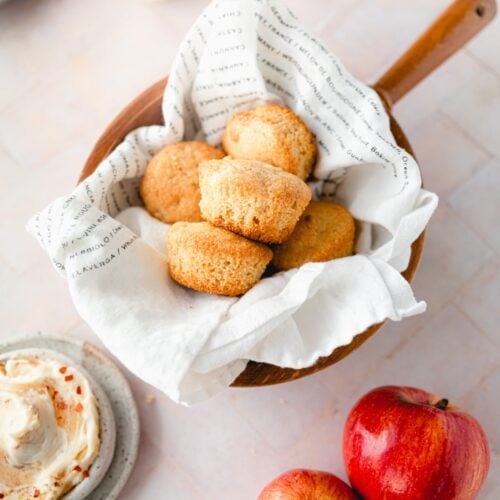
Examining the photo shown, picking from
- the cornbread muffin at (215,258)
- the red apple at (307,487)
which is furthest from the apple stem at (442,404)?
the cornbread muffin at (215,258)

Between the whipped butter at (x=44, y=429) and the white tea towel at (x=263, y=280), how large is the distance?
0.17m

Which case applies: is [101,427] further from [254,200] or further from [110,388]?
[254,200]

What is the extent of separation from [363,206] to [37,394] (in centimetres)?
39

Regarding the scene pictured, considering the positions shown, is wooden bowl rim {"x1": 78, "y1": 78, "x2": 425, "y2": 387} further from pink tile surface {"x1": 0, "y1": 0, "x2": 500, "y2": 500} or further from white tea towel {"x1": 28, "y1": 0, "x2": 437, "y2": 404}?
pink tile surface {"x1": 0, "y1": 0, "x2": 500, "y2": 500}

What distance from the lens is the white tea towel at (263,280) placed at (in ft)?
2.08

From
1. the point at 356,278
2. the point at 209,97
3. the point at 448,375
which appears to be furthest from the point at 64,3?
the point at 448,375

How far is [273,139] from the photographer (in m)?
0.68

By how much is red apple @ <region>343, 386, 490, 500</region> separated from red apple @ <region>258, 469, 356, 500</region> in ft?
0.07

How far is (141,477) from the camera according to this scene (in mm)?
818

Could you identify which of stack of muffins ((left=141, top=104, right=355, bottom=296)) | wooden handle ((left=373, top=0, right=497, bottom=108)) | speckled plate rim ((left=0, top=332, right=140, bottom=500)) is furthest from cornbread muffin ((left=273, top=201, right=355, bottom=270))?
speckled plate rim ((left=0, top=332, right=140, bottom=500))

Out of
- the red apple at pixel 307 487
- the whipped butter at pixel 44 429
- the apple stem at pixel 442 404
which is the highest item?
the apple stem at pixel 442 404

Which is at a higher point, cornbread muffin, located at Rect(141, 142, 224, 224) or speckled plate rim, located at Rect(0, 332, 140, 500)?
cornbread muffin, located at Rect(141, 142, 224, 224)

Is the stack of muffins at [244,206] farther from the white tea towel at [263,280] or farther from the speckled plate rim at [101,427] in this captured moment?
the speckled plate rim at [101,427]

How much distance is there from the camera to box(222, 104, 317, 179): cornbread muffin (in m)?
0.68
